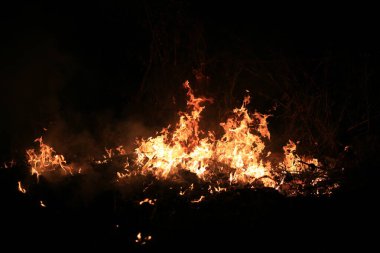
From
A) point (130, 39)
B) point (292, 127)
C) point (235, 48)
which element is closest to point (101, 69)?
point (130, 39)

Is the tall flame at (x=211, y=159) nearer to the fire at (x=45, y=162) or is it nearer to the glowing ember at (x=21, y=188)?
the fire at (x=45, y=162)

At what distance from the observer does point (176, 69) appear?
7246 mm

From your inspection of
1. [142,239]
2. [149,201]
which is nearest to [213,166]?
[149,201]

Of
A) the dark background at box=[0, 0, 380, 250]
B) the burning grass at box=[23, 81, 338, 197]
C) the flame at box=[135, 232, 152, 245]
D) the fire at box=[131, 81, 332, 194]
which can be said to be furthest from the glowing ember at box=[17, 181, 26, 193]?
the flame at box=[135, 232, 152, 245]

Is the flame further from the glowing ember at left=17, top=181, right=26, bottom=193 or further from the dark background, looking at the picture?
the dark background

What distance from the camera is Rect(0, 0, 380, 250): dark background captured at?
20.4ft

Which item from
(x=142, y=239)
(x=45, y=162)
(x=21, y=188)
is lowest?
(x=142, y=239)

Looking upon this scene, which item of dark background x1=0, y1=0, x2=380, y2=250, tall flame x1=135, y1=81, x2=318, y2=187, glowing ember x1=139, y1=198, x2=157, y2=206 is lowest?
glowing ember x1=139, y1=198, x2=157, y2=206

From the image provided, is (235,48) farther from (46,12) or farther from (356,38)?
(46,12)

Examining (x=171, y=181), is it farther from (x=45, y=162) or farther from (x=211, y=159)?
(x=45, y=162)

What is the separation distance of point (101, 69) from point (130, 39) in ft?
3.03

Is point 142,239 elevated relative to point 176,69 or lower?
lower

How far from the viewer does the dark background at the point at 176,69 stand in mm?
6219

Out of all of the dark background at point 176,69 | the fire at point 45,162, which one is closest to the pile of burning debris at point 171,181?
the fire at point 45,162
